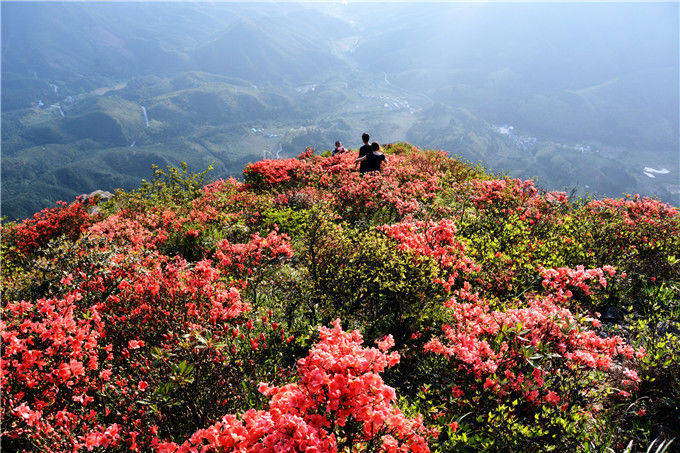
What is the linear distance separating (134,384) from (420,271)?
423cm

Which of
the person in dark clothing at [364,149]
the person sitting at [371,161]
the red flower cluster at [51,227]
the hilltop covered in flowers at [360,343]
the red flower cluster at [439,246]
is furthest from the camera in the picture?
the person in dark clothing at [364,149]

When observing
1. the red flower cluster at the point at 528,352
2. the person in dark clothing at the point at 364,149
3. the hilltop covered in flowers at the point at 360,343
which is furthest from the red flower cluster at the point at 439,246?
the person in dark clothing at the point at 364,149

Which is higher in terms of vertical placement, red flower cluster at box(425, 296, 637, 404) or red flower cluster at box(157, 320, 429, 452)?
red flower cluster at box(157, 320, 429, 452)

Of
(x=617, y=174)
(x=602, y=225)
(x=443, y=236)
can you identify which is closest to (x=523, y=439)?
(x=443, y=236)

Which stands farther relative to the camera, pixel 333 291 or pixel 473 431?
pixel 333 291

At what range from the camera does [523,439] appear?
354cm

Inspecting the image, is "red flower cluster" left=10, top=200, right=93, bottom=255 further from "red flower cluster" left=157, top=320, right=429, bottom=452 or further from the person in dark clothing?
"red flower cluster" left=157, top=320, right=429, bottom=452

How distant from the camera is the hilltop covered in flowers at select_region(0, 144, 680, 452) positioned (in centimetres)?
303

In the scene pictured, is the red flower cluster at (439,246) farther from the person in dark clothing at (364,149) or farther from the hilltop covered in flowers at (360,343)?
the person in dark clothing at (364,149)

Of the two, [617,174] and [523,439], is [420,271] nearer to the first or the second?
[523,439]

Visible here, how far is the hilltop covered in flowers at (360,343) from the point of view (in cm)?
303

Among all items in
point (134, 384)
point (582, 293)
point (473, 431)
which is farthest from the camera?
point (582, 293)

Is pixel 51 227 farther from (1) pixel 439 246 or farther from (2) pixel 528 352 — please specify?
(2) pixel 528 352

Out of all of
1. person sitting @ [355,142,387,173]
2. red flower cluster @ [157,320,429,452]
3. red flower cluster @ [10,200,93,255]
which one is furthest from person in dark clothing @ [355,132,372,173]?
red flower cluster @ [10,200,93,255]
